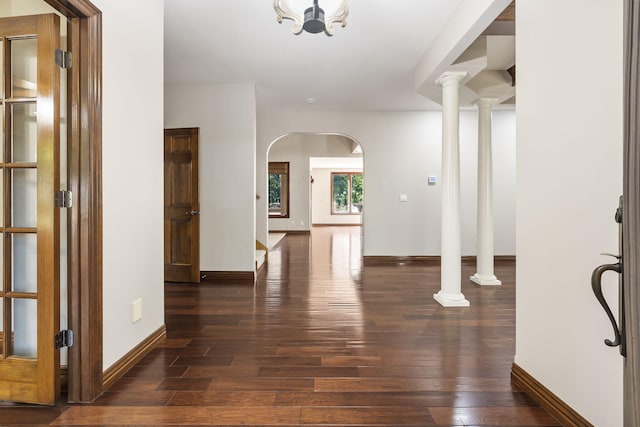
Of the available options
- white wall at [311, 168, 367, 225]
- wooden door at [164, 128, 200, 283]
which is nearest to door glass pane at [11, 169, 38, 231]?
wooden door at [164, 128, 200, 283]

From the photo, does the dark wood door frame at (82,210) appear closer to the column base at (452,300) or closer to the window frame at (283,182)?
the column base at (452,300)

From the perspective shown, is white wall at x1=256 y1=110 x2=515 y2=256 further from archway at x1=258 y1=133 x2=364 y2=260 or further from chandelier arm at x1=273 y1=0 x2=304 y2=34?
archway at x1=258 y1=133 x2=364 y2=260

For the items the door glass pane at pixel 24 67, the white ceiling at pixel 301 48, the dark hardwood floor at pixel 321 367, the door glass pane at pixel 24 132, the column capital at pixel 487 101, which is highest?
the white ceiling at pixel 301 48

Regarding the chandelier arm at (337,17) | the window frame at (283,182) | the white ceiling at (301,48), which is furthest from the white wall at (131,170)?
the window frame at (283,182)

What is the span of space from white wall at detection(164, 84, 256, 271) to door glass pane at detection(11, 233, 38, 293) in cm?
306

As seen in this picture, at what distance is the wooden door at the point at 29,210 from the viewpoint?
69.2 inches

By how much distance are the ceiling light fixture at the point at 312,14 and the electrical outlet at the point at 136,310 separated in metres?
2.05

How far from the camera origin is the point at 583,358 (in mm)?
1516

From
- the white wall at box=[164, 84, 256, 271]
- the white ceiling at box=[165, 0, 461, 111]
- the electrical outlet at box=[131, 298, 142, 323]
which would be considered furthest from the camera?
the white wall at box=[164, 84, 256, 271]

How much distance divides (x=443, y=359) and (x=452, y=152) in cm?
214

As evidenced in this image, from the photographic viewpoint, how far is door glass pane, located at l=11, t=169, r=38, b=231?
71.9 inches

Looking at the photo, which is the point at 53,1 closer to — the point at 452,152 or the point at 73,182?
the point at 73,182

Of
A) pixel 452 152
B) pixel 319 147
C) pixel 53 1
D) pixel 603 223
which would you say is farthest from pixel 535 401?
pixel 319 147

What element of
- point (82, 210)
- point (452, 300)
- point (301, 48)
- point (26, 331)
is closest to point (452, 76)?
point (301, 48)
